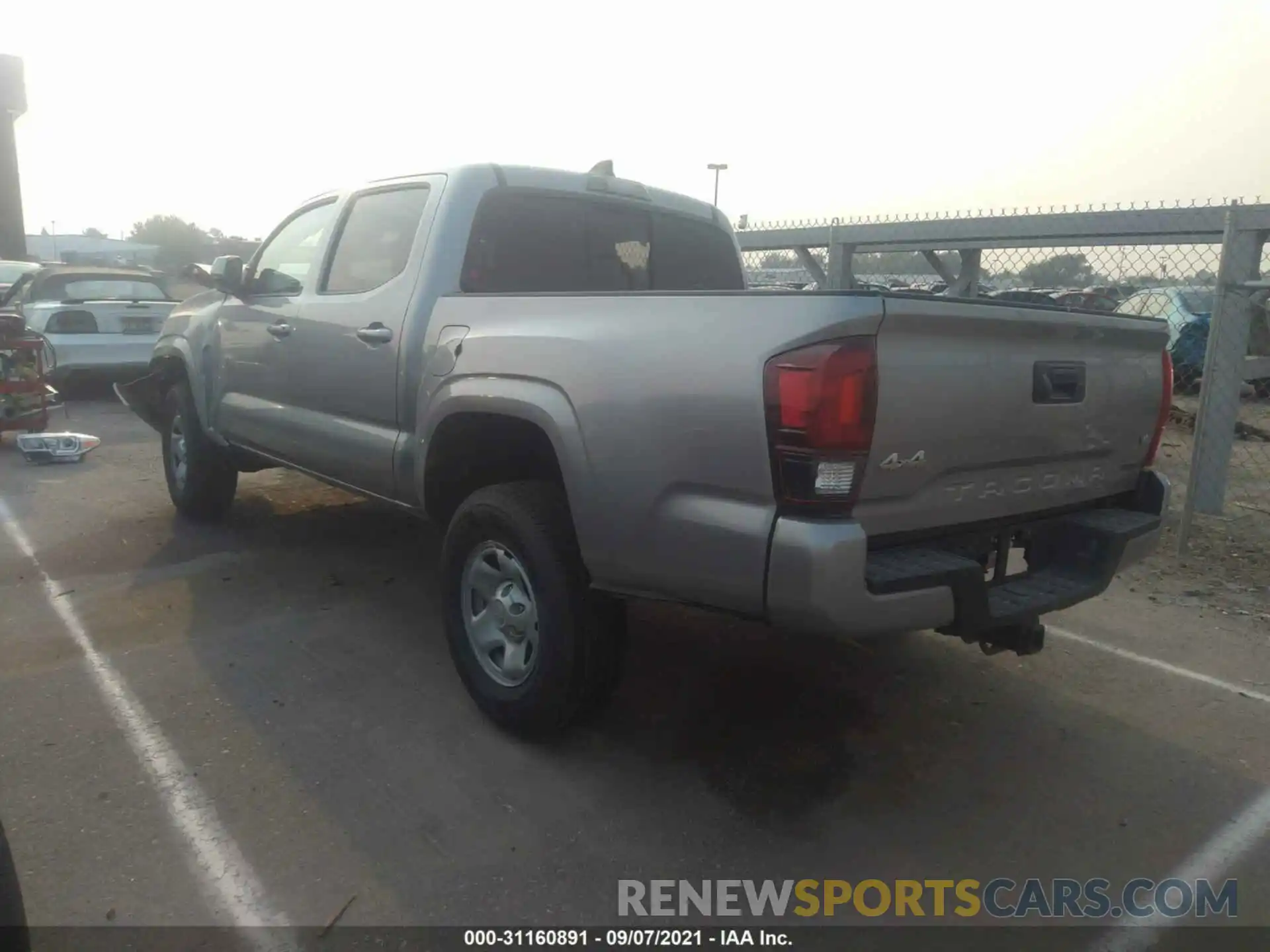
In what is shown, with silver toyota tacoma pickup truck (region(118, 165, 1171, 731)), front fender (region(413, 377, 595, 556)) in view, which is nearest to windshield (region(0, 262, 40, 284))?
silver toyota tacoma pickup truck (region(118, 165, 1171, 731))

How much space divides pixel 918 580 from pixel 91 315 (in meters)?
10.7

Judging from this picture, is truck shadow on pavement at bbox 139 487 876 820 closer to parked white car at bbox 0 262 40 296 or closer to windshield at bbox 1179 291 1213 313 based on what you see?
windshield at bbox 1179 291 1213 313

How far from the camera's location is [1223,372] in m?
6.11

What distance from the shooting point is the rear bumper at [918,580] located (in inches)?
95.7

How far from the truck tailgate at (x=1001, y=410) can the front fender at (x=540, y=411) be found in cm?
87

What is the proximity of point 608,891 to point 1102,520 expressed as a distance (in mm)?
2100

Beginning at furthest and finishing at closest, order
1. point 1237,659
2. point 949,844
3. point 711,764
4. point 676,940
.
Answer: point 1237,659 → point 711,764 → point 949,844 → point 676,940

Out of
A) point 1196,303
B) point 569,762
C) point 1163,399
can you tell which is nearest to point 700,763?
point 569,762

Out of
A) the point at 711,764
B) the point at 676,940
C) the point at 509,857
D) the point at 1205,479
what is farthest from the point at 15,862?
the point at 1205,479

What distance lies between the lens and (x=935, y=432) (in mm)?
2666

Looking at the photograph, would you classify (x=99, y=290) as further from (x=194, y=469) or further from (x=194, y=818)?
(x=194, y=818)

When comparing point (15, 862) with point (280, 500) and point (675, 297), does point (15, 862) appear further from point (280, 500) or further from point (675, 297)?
point (280, 500)

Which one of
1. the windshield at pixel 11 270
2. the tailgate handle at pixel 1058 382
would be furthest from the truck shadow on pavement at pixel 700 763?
the windshield at pixel 11 270

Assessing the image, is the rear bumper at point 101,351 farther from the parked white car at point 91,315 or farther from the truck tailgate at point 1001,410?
the truck tailgate at point 1001,410
